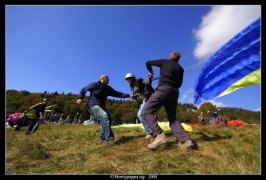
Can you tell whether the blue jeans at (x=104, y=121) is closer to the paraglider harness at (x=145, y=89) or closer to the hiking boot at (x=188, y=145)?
the paraglider harness at (x=145, y=89)

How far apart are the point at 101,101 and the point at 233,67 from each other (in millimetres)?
5074

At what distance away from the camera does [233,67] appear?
263 inches

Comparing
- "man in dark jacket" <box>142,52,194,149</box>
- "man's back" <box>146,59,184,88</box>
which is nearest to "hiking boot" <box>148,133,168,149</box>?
"man in dark jacket" <box>142,52,194,149</box>

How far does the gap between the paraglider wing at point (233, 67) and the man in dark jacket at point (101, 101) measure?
13.2 ft

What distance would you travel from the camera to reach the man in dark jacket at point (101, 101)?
4.47 metres

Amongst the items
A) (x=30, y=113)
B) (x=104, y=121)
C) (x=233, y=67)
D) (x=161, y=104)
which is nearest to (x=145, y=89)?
(x=161, y=104)

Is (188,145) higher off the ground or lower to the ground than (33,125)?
lower

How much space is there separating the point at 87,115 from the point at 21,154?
57.3m

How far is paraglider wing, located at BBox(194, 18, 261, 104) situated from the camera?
5.63 metres

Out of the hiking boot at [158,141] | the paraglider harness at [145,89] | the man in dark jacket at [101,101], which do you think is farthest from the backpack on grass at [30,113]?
the hiking boot at [158,141]

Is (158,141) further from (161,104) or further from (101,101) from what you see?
(101,101)

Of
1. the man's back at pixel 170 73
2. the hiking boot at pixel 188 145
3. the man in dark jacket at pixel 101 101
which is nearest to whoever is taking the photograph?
the hiking boot at pixel 188 145
